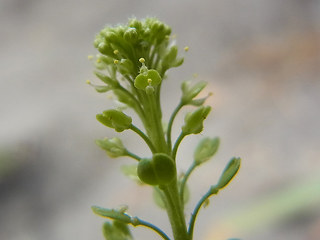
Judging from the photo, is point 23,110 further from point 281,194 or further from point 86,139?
point 281,194

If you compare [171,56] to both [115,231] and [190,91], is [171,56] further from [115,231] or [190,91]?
[115,231]

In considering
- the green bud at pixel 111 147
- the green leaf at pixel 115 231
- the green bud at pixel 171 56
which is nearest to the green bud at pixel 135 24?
the green bud at pixel 171 56

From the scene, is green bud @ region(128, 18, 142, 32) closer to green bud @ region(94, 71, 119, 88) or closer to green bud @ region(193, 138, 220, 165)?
green bud @ region(94, 71, 119, 88)

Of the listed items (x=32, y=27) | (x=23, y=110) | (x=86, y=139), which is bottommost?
(x=86, y=139)

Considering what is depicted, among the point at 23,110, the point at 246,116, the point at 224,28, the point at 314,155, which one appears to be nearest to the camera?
the point at 314,155

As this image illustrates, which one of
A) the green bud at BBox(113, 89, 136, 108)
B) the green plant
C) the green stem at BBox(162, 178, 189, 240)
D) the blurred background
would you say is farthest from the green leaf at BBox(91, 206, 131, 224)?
the blurred background

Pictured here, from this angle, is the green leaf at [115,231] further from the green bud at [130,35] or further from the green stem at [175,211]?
the green bud at [130,35]

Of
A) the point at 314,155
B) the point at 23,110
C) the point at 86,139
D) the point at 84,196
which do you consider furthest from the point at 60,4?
the point at 314,155
